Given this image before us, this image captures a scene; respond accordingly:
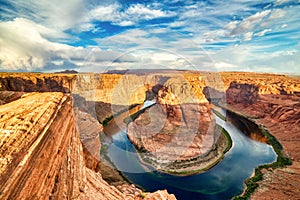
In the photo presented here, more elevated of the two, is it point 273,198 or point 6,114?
point 6,114

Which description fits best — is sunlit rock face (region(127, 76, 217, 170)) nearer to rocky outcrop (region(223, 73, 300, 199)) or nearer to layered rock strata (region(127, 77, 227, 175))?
layered rock strata (region(127, 77, 227, 175))

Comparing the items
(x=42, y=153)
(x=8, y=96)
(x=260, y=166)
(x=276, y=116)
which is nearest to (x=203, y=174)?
(x=260, y=166)

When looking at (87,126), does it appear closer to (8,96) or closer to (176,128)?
(8,96)

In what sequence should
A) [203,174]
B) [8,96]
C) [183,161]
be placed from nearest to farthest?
[8,96] < [203,174] < [183,161]

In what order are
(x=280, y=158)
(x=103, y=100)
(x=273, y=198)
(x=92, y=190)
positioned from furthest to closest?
(x=103, y=100)
(x=280, y=158)
(x=273, y=198)
(x=92, y=190)

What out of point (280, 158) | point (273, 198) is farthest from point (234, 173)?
point (280, 158)

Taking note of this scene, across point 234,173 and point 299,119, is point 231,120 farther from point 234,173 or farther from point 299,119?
point 234,173
